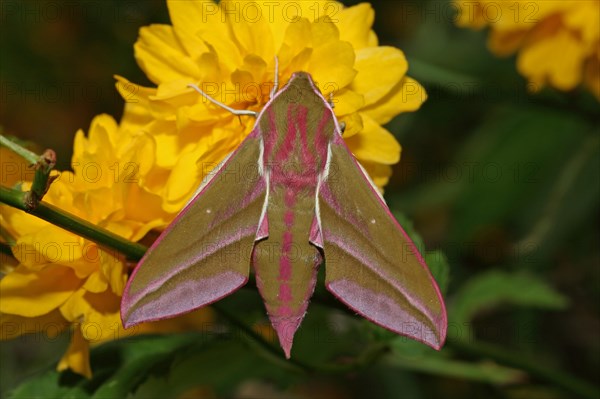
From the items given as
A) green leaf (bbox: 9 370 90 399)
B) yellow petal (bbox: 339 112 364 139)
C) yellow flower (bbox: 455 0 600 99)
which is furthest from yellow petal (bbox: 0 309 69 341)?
yellow flower (bbox: 455 0 600 99)

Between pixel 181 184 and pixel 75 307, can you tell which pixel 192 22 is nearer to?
pixel 181 184

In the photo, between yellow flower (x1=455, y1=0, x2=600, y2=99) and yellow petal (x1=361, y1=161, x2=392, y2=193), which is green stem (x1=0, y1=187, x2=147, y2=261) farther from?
yellow flower (x1=455, y1=0, x2=600, y2=99)

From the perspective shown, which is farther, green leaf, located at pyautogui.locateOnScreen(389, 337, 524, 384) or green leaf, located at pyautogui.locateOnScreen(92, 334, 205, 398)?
green leaf, located at pyautogui.locateOnScreen(389, 337, 524, 384)

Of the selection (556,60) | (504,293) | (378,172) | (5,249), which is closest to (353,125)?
(378,172)

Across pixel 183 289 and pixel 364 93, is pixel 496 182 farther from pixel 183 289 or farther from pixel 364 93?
pixel 183 289

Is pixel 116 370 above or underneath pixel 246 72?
underneath

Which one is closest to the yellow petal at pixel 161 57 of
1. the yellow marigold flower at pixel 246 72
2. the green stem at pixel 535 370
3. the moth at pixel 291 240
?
the yellow marigold flower at pixel 246 72

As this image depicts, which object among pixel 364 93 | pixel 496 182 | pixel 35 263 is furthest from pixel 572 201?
pixel 35 263
